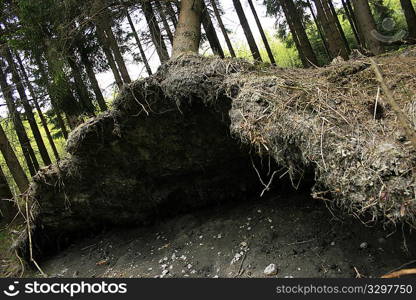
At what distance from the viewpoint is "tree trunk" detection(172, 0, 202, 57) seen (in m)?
5.78

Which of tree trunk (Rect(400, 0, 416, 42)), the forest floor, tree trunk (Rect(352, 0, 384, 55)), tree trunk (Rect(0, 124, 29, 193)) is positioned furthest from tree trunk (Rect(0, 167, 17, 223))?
tree trunk (Rect(400, 0, 416, 42))

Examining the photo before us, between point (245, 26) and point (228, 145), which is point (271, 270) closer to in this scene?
point (228, 145)

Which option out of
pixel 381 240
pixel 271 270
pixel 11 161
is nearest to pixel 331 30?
pixel 381 240

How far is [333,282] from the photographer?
9.96ft

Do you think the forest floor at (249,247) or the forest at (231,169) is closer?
the forest at (231,169)

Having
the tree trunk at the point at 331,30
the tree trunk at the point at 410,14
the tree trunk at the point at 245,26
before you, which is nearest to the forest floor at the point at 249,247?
the tree trunk at the point at 331,30

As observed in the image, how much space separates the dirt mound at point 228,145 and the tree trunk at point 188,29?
1.33m

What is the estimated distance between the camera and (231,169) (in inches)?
210

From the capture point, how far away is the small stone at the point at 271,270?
12.2 feet

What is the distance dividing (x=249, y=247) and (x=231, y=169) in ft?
4.77

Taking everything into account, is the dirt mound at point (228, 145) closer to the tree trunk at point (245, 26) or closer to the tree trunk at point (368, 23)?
the tree trunk at point (368, 23)

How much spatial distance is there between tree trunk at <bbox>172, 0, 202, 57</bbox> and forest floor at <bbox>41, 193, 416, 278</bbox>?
298cm

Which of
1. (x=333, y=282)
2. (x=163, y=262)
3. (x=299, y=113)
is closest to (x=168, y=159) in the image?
(x=163, y=262)

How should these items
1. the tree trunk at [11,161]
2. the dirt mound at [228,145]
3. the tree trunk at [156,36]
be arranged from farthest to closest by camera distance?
1. the tree trunk at [11,161]
2. the tree trunk at [156,36]
3. the dirt mound at [228,145]
